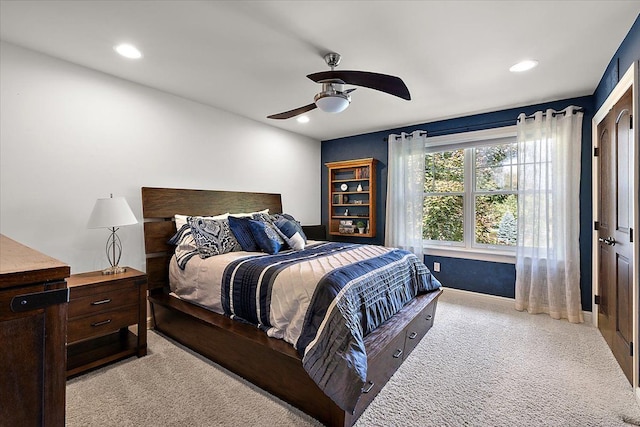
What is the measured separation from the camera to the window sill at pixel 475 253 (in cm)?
377

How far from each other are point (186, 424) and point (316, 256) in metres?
1.44

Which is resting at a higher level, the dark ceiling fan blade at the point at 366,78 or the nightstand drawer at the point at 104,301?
the dark ceiling fan blade at the point at 366,78

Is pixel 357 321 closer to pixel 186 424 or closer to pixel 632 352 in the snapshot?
pixel 186 424

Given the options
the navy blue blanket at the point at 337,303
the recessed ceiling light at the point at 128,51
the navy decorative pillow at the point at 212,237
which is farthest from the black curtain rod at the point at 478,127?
the recessed ceiling light at the point at 128,51

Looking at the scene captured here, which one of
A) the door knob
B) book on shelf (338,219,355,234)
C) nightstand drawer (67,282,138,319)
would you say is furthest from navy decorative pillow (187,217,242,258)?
the door knob

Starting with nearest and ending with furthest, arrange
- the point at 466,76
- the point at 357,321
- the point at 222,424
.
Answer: the point at 222,424 → the point at 357,321 → the point at 466,76

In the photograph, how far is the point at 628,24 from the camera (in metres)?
1.99

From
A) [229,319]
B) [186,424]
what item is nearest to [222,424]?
[186,424]

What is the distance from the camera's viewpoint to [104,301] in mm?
2254

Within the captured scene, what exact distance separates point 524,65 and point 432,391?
272 centimetres

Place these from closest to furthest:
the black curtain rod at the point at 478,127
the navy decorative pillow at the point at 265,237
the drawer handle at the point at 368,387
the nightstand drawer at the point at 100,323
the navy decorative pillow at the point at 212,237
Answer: the drawer handle at the point at 368,387
the nightstand drawer at the point at 100,323
the navy decorative pillow at the point at 212,237
the navy decorative pillow at the point at 265,237
the black curtain rod at the point at 478,127

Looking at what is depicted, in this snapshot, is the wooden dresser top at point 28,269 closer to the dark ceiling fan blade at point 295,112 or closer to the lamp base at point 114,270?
the lamp base at point 114,270

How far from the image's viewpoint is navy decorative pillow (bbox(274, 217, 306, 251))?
3.15 meters

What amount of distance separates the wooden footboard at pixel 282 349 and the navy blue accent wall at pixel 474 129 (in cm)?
164
